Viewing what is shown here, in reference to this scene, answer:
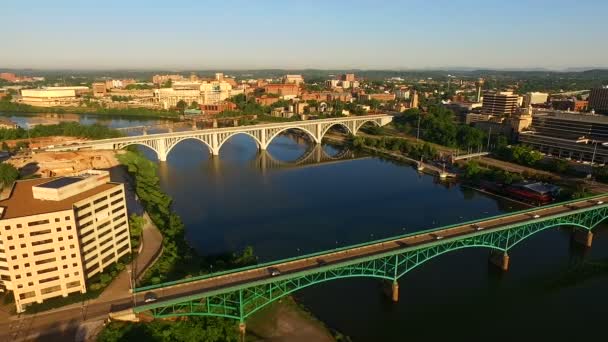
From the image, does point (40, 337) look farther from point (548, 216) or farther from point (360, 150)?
point (360, 150)

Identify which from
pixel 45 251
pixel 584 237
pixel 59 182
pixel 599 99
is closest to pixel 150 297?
pixel 45 251

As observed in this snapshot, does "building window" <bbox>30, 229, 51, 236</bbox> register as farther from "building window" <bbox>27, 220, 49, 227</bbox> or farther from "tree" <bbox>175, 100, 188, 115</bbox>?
"tree" <bbox>175, 100, 188, 115</bbox>

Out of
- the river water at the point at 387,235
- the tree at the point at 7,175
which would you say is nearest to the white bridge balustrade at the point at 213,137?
the river water at the point at 387,235

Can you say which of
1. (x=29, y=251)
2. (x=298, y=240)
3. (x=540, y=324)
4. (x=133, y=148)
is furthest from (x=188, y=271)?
(x=133, y=148)

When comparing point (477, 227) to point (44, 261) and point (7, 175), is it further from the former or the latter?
point (7, 175)

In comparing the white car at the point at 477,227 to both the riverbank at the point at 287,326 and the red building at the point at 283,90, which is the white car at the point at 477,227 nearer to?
the riverbank at the point at 287,326
